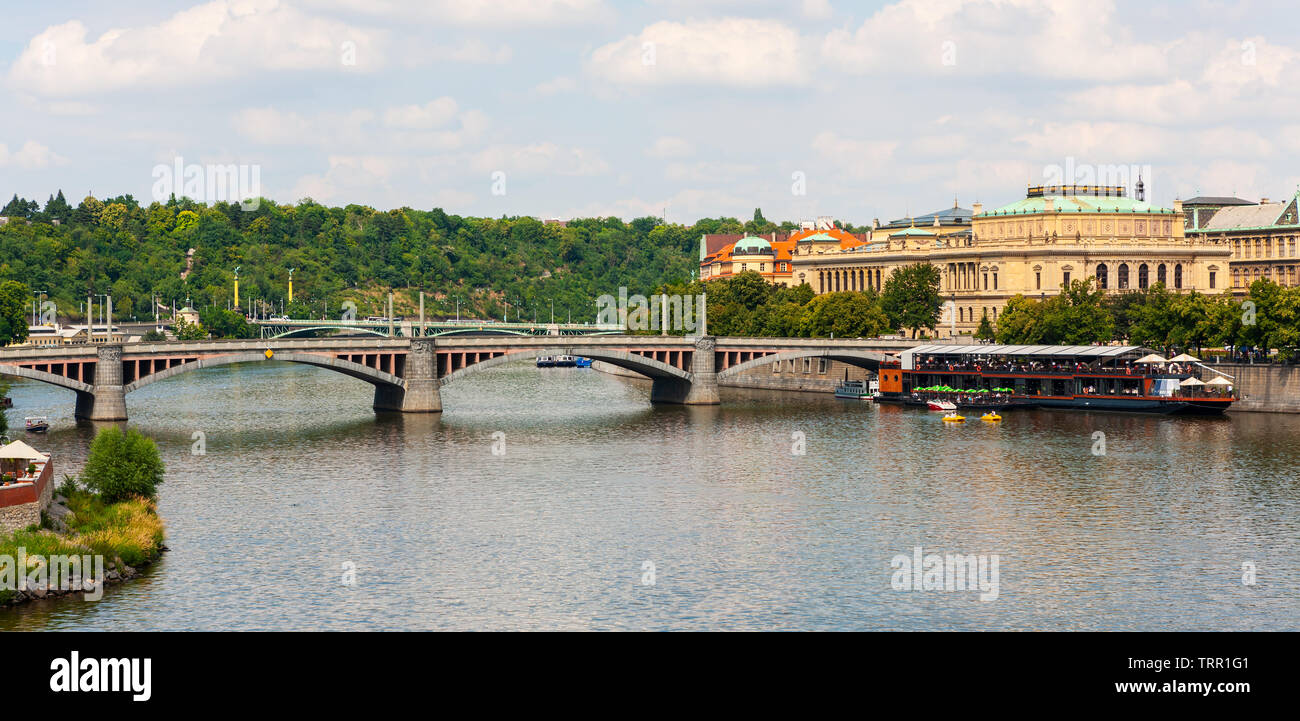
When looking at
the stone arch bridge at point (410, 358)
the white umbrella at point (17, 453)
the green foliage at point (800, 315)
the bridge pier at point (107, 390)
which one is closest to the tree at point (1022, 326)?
the stone arch bridge at point (410, 358)

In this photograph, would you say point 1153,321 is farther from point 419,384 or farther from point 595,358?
point 419,384

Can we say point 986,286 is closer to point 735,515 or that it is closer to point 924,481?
point 924,481

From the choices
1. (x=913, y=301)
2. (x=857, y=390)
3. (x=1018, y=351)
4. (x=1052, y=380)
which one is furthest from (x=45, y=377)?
(x=913, y=301)

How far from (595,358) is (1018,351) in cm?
3658

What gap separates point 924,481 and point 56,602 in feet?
151

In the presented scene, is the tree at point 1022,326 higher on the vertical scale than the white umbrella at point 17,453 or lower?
higher

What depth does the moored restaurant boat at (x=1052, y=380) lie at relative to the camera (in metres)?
125

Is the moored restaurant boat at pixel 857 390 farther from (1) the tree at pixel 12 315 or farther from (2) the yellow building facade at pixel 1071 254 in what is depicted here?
(1) the tree at pixel 12 315

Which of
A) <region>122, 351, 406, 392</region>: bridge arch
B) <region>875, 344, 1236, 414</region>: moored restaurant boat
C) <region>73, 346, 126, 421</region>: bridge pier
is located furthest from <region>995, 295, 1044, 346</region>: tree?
<region>73, 346, 126, 421</region>: bridge pier

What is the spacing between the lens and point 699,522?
72000mm

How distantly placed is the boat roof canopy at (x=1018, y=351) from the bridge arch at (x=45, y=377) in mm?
68002

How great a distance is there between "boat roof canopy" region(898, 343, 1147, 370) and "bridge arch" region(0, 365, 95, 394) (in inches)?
2677

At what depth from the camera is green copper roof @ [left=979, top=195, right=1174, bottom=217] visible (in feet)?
618
